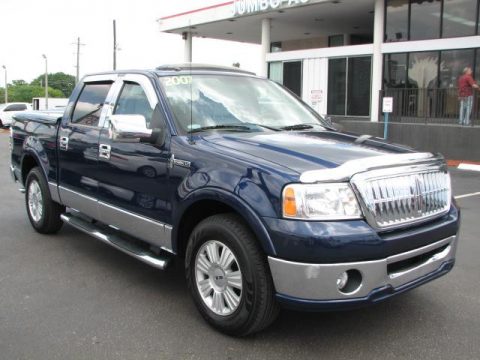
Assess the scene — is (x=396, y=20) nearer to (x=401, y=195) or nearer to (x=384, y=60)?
(x=384, y=60)

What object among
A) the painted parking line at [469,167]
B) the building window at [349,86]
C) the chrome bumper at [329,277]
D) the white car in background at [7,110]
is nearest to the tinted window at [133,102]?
the chrome bumper at [329,277]

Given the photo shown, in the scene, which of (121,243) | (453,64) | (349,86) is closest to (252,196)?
(121,243)

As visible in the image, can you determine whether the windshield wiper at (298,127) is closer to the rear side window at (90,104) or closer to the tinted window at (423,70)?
the rear side window at (90,104)

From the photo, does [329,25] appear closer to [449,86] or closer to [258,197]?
[449,86]

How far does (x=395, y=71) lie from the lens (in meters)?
18.7

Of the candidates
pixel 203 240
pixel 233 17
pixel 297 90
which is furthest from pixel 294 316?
pixel 233 17

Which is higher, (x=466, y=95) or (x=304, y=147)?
(x=466, y=95)

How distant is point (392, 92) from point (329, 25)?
6949mm

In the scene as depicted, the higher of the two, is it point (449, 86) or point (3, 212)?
point (449, 86)

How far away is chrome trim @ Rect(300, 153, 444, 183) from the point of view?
3141 millimetres

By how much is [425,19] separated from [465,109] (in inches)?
178

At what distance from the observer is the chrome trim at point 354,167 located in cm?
314

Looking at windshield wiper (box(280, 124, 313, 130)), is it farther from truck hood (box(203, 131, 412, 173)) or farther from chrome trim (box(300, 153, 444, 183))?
chrome trim (box(300, 153, 444, 183))

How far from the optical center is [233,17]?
22609mm
